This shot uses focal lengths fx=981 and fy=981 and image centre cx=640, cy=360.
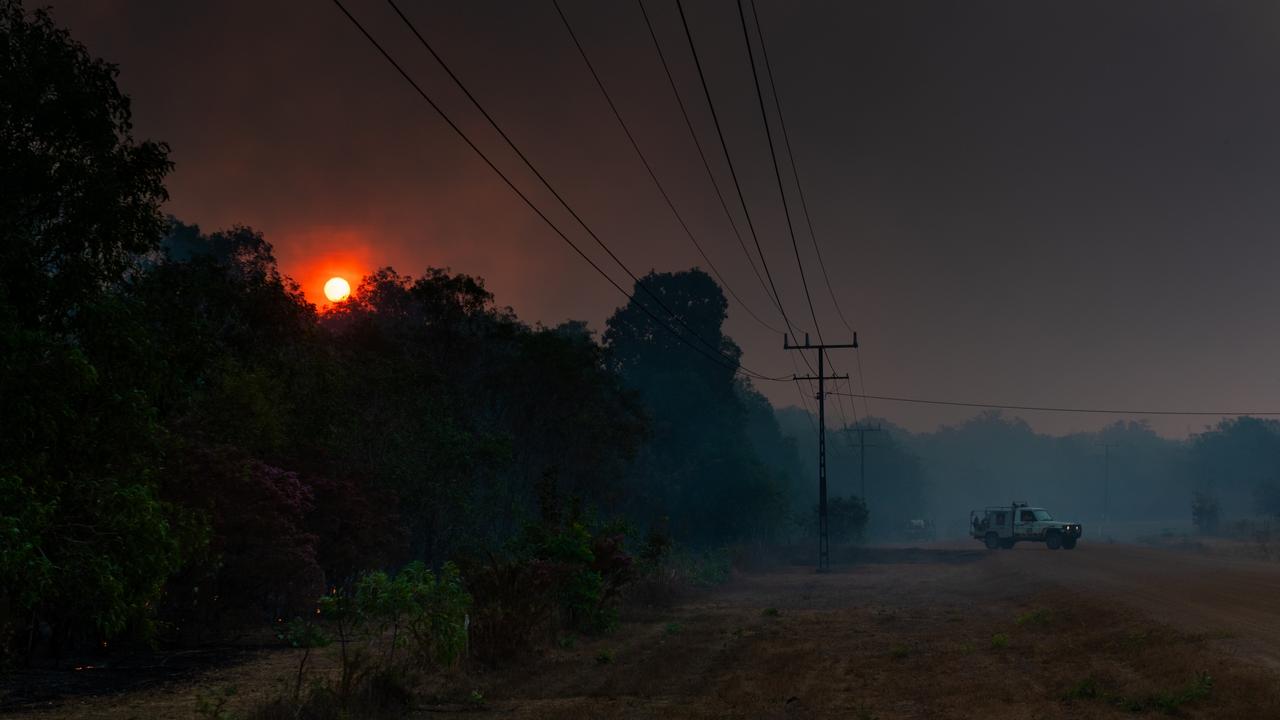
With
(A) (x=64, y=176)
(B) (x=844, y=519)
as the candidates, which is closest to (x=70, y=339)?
(A) (x=64, y=176)

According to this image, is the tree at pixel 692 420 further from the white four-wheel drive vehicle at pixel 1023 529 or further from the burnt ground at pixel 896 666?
the burnt ground at pixel 896 666

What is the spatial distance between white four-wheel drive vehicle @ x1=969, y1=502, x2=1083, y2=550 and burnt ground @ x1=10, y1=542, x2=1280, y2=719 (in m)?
27.5

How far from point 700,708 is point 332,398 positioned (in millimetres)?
17459

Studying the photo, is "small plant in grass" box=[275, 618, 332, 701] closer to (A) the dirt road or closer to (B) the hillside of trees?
(B) the hillside of trees

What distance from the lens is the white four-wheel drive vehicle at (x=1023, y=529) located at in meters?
55.2

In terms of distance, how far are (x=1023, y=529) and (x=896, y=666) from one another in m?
47.3

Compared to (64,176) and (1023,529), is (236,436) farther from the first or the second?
(1023,529)

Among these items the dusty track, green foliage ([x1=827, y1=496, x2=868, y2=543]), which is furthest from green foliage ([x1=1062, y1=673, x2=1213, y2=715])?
green foliage ([x1=827, y1=496, x2=868, y2=543])

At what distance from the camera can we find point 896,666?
53.4 feet

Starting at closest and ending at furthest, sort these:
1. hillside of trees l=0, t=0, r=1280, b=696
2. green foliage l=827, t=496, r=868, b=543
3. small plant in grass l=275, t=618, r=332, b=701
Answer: hillside of trees l=0, t=0, r=1280, b=696 < small plant in grass l=275, t=618, r=332, b=701 < green foliage l=827, t=496, r=868, b=543

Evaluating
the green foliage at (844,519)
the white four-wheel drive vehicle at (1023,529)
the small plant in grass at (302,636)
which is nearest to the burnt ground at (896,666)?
the small plant in grass at (302,636)

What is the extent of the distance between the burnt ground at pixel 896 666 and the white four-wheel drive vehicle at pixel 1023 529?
27.5 metres

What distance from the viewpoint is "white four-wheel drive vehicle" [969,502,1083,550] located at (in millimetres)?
55219

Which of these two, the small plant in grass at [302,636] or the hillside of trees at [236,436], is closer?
the hillside of trees at [236,436]
